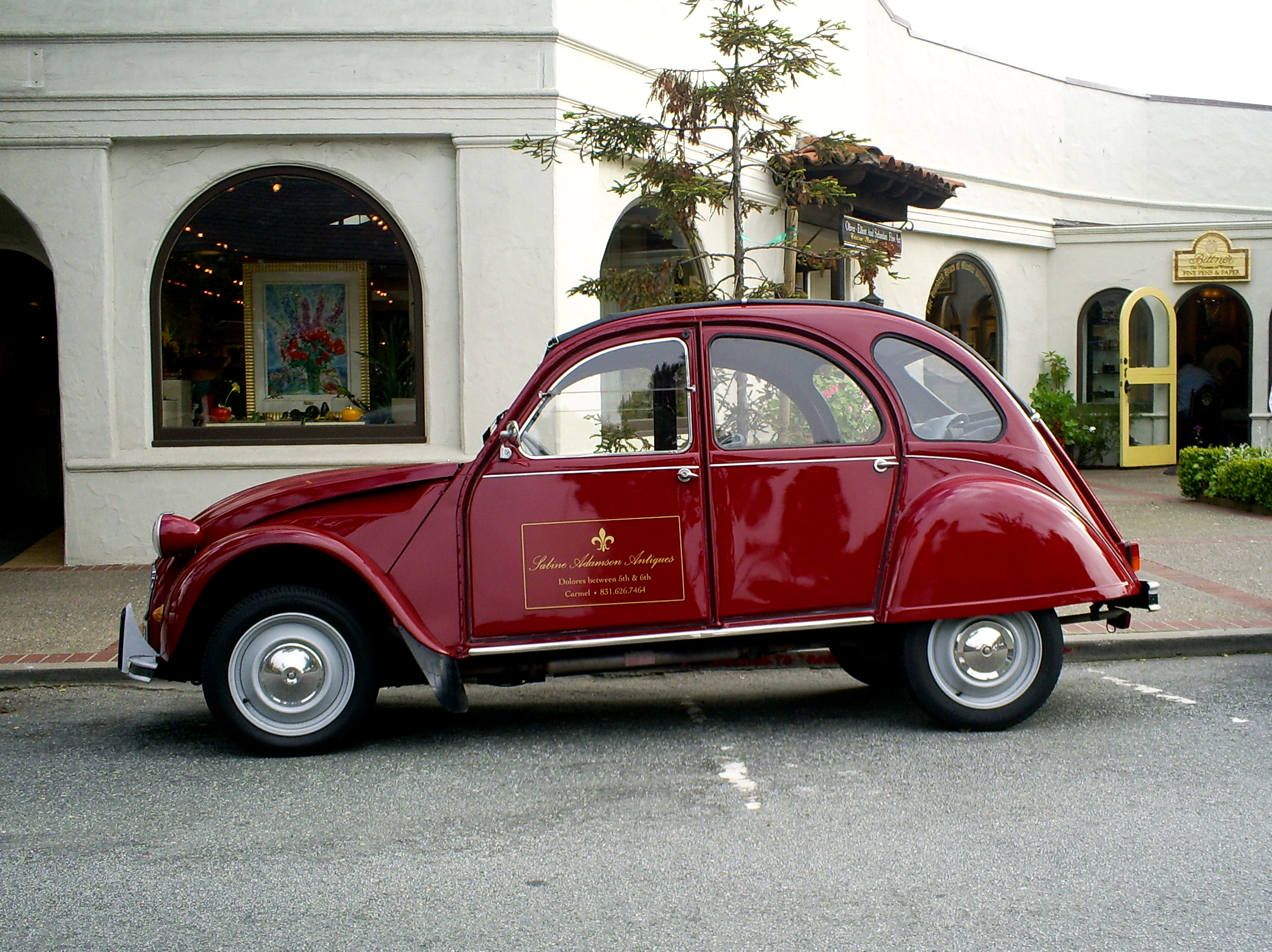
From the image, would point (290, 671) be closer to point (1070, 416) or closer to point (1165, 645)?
point (1165, 645)

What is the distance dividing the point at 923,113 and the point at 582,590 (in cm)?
1316

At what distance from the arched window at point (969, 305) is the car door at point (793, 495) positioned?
11.5 meters

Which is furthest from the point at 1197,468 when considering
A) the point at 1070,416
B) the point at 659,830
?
the point at 659,830

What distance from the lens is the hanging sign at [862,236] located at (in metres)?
10.0

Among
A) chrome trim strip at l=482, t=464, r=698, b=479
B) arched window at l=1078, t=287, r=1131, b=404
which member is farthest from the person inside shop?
chrome trim strip at l=482, t=464, r=698, b=479

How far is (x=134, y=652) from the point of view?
5.12 m

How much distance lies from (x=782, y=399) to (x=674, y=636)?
44.6 inches

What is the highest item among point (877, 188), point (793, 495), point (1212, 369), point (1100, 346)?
point (877, 188)

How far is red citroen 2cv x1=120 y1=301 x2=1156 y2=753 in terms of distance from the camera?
4938 millimetres

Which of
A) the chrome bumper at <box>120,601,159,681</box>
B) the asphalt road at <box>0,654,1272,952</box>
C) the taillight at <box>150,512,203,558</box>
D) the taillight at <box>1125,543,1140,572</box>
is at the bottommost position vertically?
the asphalt road at <box>0,654,1272,952</box>

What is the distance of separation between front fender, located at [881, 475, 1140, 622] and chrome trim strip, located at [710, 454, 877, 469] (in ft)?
0.92

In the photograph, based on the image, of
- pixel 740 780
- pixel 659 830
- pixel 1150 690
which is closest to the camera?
pixel 659 830

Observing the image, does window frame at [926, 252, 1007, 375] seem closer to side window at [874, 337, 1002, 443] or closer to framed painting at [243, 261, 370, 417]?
framed painting at [243, 261, 370, 417]

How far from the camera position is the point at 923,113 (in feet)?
53.2
